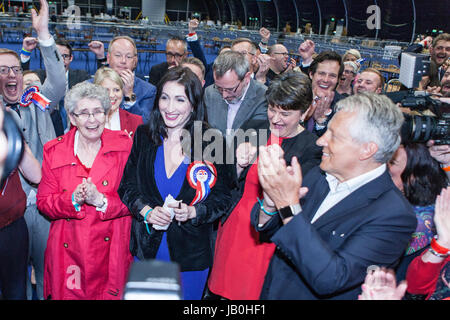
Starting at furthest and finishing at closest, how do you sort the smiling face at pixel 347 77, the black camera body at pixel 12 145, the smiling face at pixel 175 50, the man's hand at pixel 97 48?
1. the smiling face at pixel 175 50
2. the smiling face at pixel 347 77
3. the man's hand at pixel 97 48
4. the black camera body at pixel 12 145

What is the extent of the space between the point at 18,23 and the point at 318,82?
44.4 feet

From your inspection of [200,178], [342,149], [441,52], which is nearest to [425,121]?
[342,149]

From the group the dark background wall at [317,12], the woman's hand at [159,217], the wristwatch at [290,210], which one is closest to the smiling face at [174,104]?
the woman's hand at [159,217]

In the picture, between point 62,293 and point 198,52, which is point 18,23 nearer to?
point 198,52

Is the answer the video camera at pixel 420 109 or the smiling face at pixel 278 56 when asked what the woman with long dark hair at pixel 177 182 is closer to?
the video camera at pixel 420 109

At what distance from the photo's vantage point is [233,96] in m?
2.70

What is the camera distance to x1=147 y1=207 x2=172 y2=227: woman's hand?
1794 mm

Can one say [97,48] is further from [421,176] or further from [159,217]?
[421,176]

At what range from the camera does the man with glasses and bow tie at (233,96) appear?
2627mm

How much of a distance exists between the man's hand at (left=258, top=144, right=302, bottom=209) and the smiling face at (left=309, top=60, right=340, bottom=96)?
205 cm

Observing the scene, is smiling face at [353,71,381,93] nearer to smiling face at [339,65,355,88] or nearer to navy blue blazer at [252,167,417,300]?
smiling face at [339,65,355,88]

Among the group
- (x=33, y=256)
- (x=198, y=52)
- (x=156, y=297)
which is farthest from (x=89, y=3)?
(x=156, y=297)

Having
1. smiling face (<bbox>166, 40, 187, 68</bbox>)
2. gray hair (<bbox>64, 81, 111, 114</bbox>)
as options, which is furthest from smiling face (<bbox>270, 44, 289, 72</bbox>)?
gray hair (<bbox>64, 81, 111, 114</bbox>)

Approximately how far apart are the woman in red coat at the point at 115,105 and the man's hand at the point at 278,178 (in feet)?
5.19
